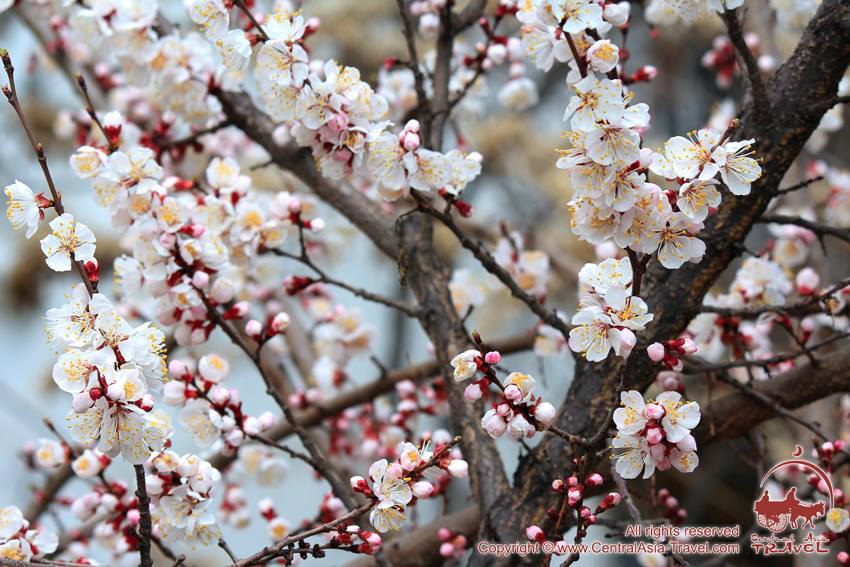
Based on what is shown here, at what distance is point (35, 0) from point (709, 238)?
1.54 m

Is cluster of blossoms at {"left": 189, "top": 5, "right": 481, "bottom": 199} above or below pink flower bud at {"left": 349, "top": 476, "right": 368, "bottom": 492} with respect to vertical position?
above

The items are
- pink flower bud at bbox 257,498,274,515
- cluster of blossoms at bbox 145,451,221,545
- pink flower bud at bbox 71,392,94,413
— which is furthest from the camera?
pink flower bud at bbox 257,498,274,515

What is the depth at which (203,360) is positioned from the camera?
1.19m

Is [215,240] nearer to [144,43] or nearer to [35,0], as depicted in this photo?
[144,43]

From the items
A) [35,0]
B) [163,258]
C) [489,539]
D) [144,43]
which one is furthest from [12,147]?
[489,539]

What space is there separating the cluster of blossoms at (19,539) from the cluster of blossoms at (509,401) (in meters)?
0.57

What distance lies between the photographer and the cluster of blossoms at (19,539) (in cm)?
103

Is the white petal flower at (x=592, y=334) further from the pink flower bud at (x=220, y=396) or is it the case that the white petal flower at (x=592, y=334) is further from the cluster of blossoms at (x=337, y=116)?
the pink flower bud at (x=220, y=396)

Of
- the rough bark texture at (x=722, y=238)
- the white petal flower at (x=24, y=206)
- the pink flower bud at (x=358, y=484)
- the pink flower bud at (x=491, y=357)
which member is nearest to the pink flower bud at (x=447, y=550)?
the rough bark texture at (x=722, y=238)

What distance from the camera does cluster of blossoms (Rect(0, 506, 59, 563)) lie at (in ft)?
Answer: 3.37

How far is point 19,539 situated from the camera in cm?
105

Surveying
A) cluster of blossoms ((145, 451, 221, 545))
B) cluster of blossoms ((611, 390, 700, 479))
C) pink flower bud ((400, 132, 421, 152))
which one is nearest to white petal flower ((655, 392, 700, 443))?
cluster of blossoms ((611, 390, 700, 479))

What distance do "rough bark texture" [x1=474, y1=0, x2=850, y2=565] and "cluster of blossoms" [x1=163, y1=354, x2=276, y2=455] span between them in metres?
0.37

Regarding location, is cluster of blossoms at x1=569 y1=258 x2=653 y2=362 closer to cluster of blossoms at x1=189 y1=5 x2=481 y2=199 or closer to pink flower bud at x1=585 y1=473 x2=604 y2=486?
pink flower bud at x1=585 y1=473 x2=604 y2=486
